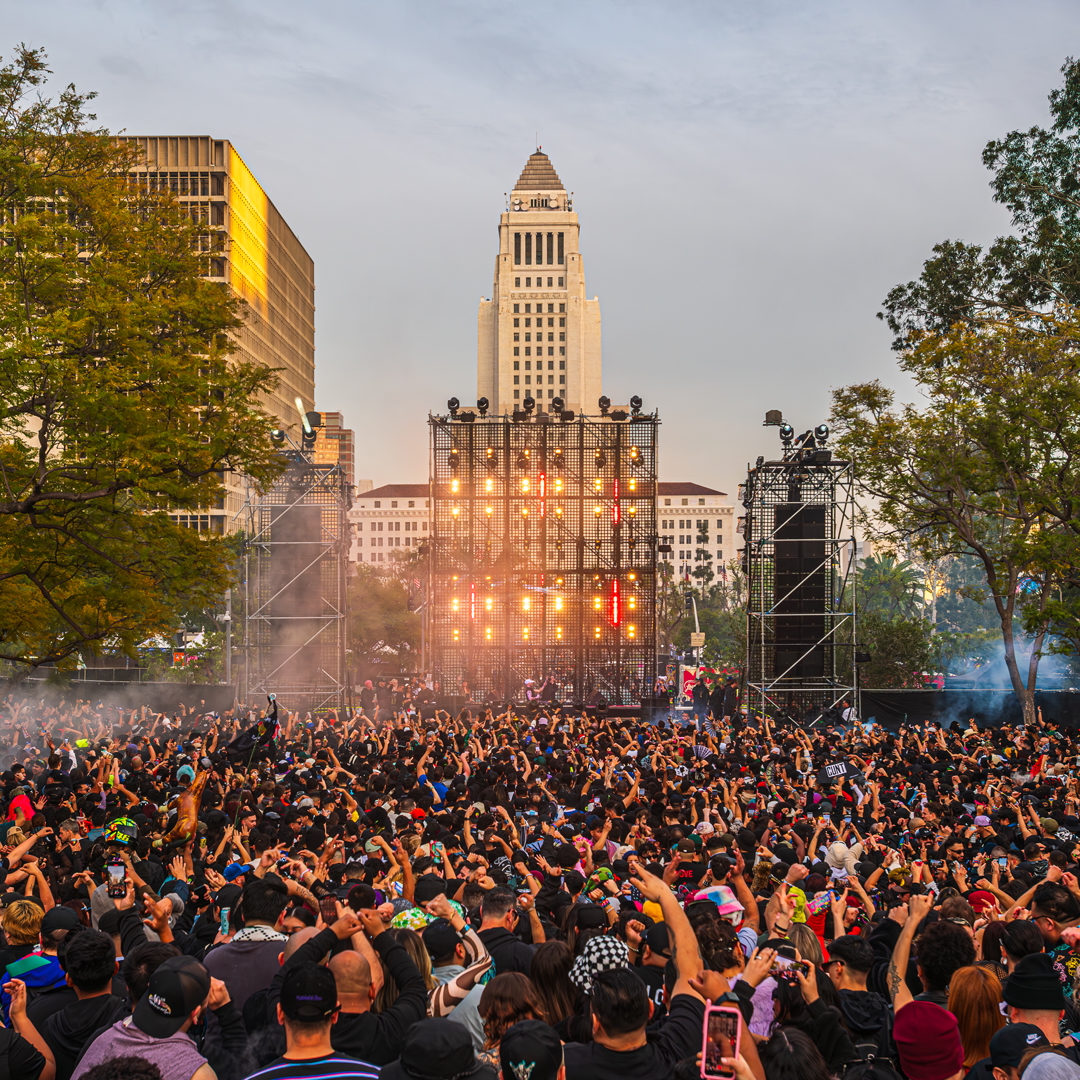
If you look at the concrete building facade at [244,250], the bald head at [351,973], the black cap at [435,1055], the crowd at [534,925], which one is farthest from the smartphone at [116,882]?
the concrete building facade at [244,250]

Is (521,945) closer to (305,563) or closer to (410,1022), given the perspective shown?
(410,1022)

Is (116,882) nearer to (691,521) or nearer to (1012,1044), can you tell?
(1012,1044)

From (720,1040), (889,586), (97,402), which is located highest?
(97,402)

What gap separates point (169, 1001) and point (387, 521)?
147 m

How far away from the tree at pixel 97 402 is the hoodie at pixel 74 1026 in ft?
35.4

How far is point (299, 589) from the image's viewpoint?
102ft

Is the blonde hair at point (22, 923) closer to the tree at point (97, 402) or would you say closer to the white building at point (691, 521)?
the tree at point (97, 402)

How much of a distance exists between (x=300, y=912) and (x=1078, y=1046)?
404 cm

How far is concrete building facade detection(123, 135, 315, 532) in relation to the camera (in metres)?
79.1

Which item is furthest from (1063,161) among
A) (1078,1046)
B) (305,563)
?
(1078,1046)

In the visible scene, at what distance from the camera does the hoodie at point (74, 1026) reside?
4461mm

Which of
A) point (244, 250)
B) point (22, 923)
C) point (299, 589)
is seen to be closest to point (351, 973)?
point (22, 923)

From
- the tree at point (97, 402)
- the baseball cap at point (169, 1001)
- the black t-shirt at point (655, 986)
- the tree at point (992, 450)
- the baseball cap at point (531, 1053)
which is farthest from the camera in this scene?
the tree at point (992, 450)

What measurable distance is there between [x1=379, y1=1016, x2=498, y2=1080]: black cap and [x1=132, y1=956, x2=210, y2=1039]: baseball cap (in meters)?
0.92
